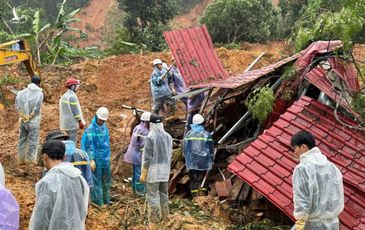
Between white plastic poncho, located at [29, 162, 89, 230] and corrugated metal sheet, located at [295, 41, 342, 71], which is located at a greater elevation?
corrugated metal sheet, located at [295, 41, 342, 71]

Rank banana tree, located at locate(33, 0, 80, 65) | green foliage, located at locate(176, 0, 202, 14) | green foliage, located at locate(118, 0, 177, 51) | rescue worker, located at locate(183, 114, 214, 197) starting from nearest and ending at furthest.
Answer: rescue worker, located at locate(183, 114, 214, 197), banana tree, located at locate(33, 0, 80, 65), green foliage, located at locate(118, 0, 177, 51), green foliage, located at locate(176, 0, 202, 14)

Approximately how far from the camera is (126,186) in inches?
349

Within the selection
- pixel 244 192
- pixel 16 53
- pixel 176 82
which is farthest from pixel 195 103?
pixel 16 53

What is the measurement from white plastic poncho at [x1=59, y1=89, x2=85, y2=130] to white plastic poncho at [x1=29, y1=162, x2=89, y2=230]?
4208 mm

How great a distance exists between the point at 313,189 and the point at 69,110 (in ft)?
16.2

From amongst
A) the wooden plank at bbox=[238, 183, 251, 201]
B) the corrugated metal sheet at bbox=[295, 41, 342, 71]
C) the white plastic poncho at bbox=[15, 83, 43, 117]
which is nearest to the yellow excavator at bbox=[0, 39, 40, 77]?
the white plastic poncho at bbox=[15, 83, 43, 117]

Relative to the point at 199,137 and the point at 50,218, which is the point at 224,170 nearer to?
the point at 199,137

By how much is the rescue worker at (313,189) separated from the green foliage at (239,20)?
17.7m

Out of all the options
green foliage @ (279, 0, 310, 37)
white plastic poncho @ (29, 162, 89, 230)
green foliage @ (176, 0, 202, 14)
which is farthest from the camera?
green foliage @ (176, 0, 202, 14)

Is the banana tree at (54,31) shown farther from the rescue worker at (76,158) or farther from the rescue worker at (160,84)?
the rescue worker at (76,158)

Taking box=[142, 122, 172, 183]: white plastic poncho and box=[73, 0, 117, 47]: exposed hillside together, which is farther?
box=[73, 0, 117, 47]: exposed hillside

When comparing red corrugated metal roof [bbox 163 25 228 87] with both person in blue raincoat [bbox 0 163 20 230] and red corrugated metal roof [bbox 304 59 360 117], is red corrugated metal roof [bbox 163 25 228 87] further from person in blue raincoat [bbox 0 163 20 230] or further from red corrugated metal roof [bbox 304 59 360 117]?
person in blue raincoat [bbox 0 163 20 230]

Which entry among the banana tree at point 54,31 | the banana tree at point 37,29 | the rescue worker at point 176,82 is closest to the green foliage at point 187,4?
the banana tree at point 54,31

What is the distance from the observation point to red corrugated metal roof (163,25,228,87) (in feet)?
32.5
